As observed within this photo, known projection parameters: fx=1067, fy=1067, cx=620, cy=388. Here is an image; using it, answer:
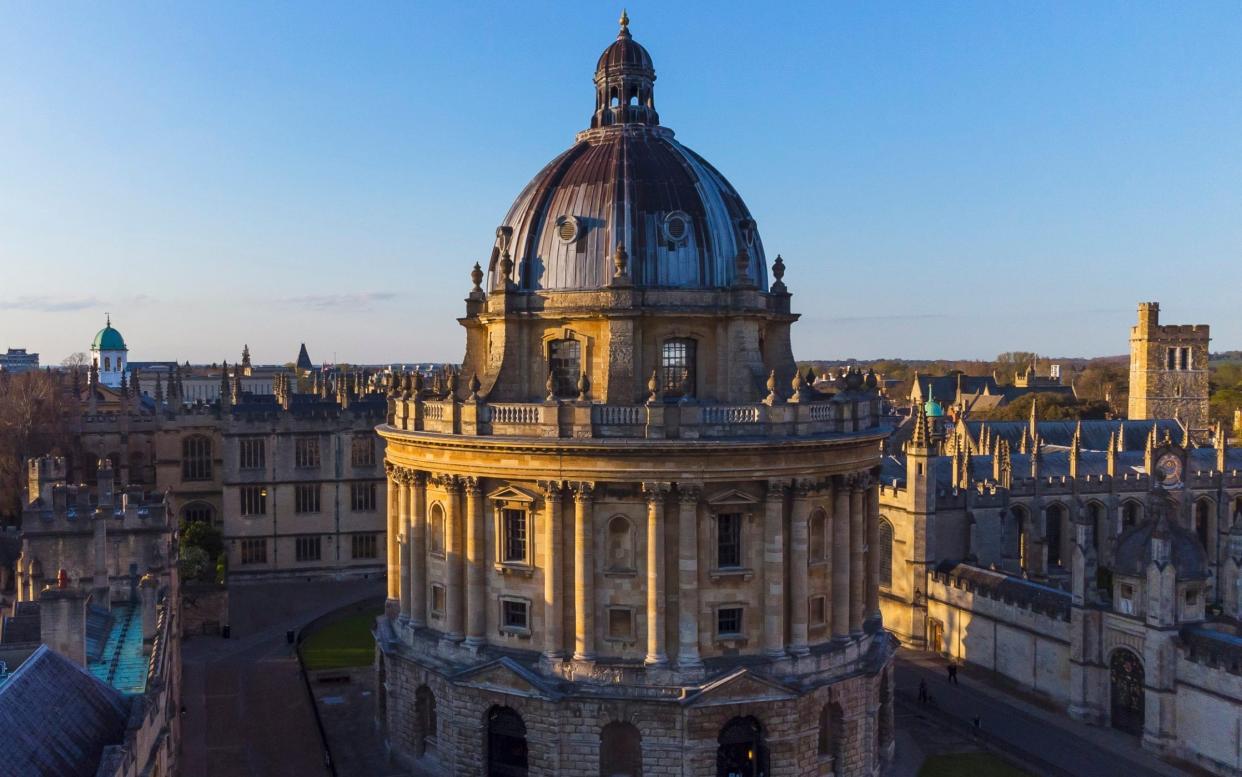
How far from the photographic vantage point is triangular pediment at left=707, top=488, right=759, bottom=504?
125 feet

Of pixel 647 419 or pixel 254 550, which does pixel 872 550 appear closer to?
pixel 647 419

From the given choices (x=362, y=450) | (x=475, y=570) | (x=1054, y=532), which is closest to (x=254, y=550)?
(x=362, y=450)

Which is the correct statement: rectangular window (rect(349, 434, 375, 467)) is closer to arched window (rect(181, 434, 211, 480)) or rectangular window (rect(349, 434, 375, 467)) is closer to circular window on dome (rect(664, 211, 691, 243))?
arched window (rect(181, 434, 211, 480))

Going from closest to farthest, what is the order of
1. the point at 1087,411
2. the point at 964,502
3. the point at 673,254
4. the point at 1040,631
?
1. the point at 673,254
2. the point at 1040,631
3. the point at 964,502
4. the point at 1087,411

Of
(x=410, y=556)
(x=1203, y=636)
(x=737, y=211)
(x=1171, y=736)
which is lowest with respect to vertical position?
(x=1171, y=736)

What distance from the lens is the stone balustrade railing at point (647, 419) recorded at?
123 ft

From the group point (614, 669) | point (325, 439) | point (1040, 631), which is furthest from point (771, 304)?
point (325, 439)

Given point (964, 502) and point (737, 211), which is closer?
point (737, 211)

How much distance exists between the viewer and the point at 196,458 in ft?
254

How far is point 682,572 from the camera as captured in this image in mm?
37688

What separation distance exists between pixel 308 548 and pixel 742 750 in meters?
45.5

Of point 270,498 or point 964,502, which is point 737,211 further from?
point 270,498

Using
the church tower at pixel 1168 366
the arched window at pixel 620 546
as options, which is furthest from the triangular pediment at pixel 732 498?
the church tower at pixel 1168 366

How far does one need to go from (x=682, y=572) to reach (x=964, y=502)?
31779 millimetres
